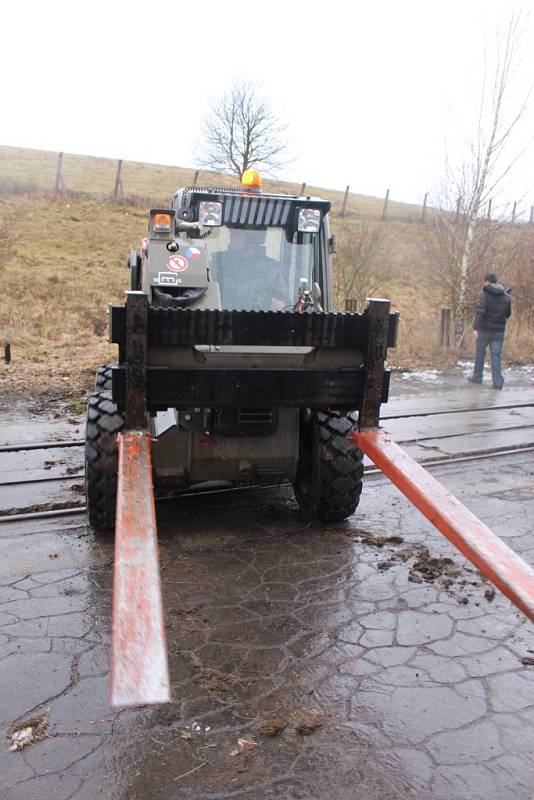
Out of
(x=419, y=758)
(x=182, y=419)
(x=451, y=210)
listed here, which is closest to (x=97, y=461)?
(x=182, y=419)

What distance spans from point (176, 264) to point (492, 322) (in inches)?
386

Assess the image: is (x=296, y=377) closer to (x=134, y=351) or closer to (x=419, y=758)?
(x=134, y=351)

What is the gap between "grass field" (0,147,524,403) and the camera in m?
13.9

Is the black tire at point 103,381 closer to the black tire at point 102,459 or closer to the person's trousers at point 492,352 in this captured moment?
the black tire at point 102,459

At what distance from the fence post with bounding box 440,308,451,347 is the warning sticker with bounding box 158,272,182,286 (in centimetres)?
1350

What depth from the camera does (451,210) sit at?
16500 mm

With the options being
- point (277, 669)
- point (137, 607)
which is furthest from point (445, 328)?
point (137, 607)

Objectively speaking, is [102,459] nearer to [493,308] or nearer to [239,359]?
[239,359]

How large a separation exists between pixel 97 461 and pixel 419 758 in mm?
2814

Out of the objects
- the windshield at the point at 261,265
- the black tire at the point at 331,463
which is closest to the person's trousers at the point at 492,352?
the windshield at the point at 261,265

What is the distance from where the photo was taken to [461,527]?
317 cm

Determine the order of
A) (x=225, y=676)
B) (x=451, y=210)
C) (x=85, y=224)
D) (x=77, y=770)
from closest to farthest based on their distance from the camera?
1. (x=77, y=770)
2. (x=225, y=676)
3. (x=451, y=210)
4. (x=85, y=224)

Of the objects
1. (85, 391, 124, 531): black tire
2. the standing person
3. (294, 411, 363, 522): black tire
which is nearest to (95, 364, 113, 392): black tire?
(85, 391, 124, 531): black tire

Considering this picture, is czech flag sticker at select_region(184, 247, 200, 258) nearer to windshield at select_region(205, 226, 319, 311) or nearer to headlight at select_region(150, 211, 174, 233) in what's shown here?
headlight at select_region(150, 211, 174, 233)
